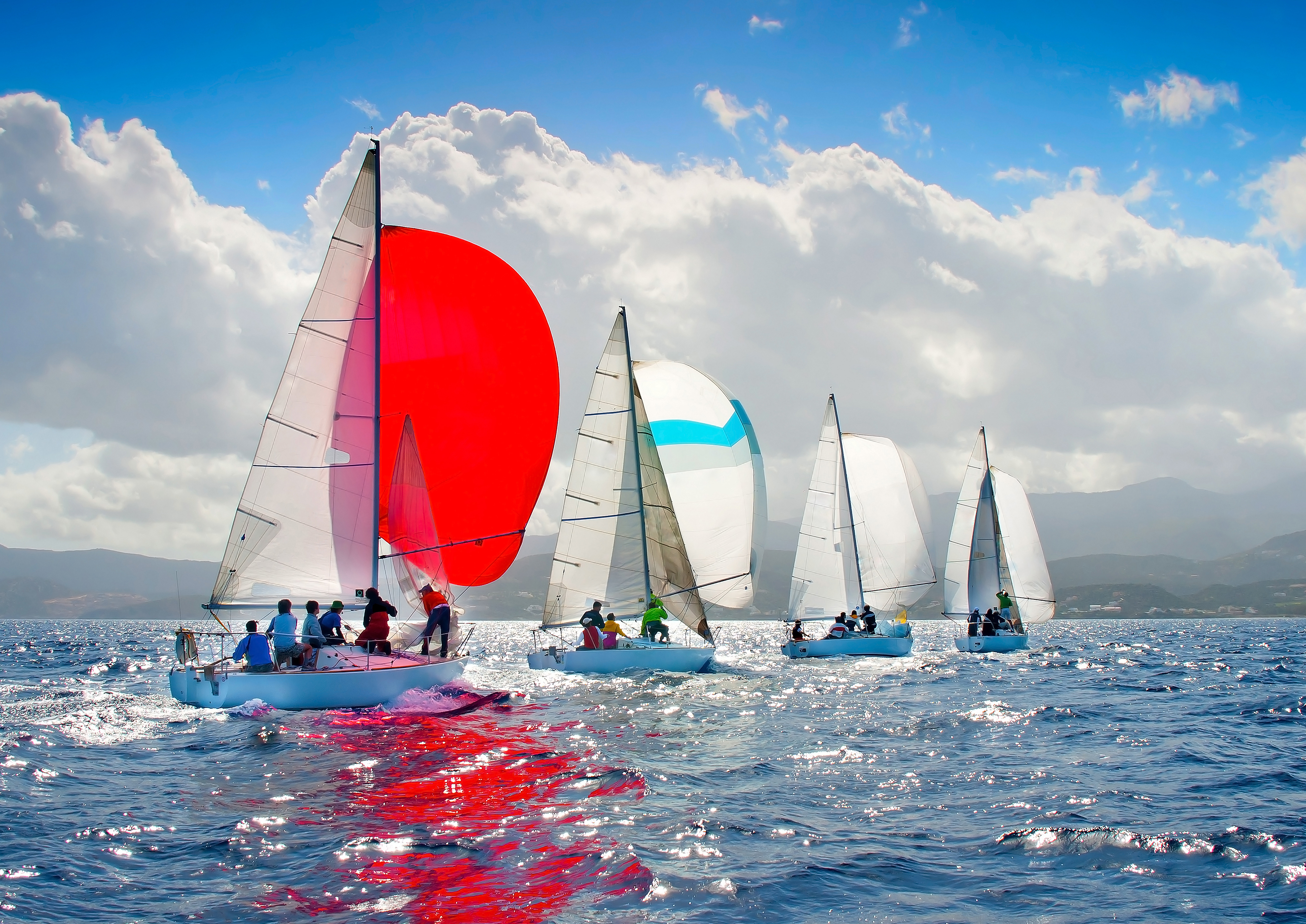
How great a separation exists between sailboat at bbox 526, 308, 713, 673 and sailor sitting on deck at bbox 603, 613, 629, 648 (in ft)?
3.25

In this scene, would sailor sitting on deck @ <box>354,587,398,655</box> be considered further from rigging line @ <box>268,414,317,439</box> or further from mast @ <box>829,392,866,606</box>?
mast @ <box>829,392,866,606</box>

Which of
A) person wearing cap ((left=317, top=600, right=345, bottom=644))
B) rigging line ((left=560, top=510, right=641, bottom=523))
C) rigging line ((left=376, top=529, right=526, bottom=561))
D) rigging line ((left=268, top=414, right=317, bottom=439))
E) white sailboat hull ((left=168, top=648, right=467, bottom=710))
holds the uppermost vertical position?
rigging line ((left=268, top=414, right=317, bottom=439))

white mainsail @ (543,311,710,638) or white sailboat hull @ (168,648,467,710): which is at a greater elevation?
white mainsail @ (543,311,710,638)

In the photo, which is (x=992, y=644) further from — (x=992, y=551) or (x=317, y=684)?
(x=317, y=684)

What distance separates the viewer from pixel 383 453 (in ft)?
59.7

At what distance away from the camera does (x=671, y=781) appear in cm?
952

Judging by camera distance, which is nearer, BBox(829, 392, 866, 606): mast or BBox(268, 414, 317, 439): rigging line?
BBox(268, 414, 317, 439): rigging line

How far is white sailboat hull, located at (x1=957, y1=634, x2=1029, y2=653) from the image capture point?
3422 centimetres

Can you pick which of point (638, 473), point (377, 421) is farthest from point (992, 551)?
point (377, 421)

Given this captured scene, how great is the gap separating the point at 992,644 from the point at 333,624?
2735cm

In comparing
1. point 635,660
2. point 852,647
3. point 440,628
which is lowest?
point 852,647

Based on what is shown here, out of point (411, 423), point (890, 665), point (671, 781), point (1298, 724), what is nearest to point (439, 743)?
point (671, 781)

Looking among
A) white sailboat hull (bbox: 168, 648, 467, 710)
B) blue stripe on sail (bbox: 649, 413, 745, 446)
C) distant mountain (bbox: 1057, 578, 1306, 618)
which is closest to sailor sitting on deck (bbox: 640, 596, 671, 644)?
blue stripe on sail (bbox: 649, 413, 745, 446)

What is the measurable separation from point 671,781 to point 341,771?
12.3 feet
